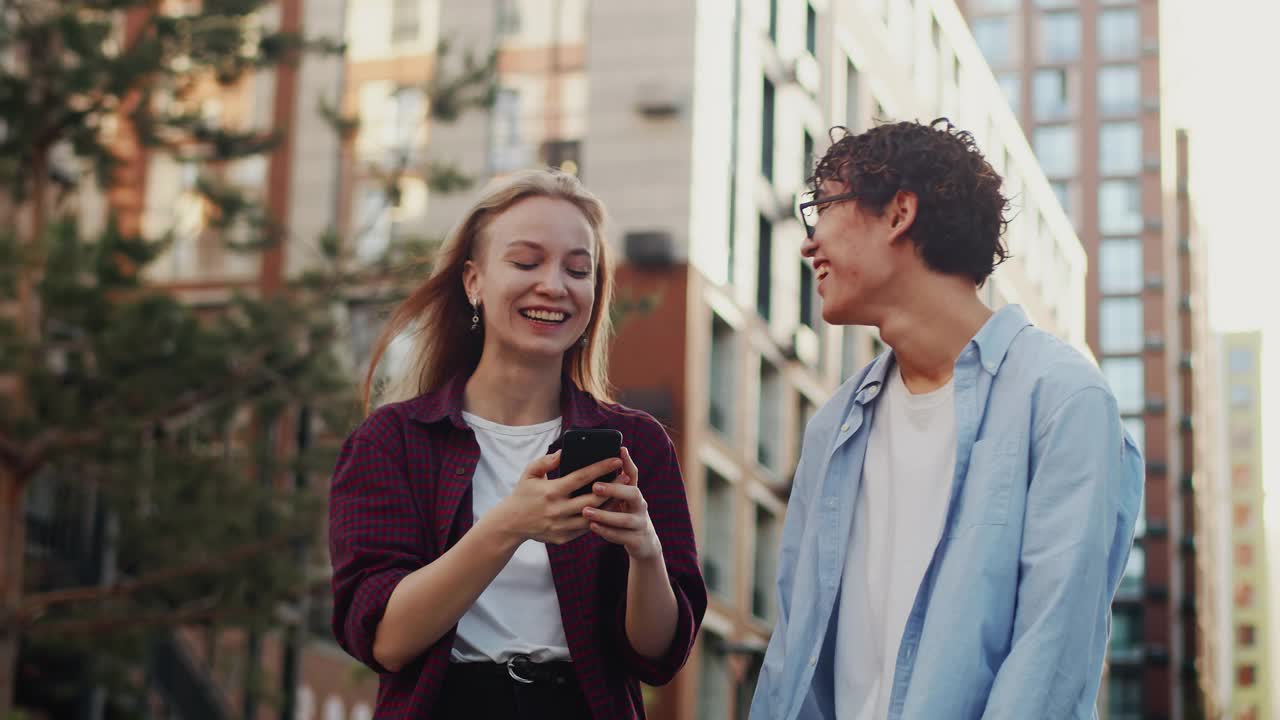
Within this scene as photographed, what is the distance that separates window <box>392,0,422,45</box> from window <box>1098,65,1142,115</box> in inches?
2725

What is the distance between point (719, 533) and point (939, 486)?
27.0 meters

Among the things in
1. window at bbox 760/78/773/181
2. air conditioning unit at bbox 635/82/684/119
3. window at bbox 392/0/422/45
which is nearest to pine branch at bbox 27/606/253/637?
air conditioning unit at bbox 635/82/684/119

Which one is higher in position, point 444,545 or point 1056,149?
point 1056,149

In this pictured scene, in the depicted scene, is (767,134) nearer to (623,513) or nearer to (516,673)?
(516,673)

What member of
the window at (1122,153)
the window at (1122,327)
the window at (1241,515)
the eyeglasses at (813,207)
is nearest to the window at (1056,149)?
the window at (1122,153)

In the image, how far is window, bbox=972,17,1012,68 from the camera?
293 feet

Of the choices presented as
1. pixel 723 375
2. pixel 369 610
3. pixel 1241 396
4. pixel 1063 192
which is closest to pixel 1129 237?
pixel 1063 192

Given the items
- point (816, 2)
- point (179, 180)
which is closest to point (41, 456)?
point (179, 180)

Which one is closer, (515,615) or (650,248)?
(515,615)

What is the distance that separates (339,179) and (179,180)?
102 inches

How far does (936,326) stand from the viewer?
4043 millimetres

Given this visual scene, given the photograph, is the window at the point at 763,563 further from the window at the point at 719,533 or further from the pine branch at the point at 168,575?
the pine branch at the point at 168,575

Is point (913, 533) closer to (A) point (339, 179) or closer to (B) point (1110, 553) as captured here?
(B) point (1110, 553)

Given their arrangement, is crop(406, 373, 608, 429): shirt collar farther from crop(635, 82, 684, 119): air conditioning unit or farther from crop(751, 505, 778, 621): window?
crop(751, 505, 778, 621): window
